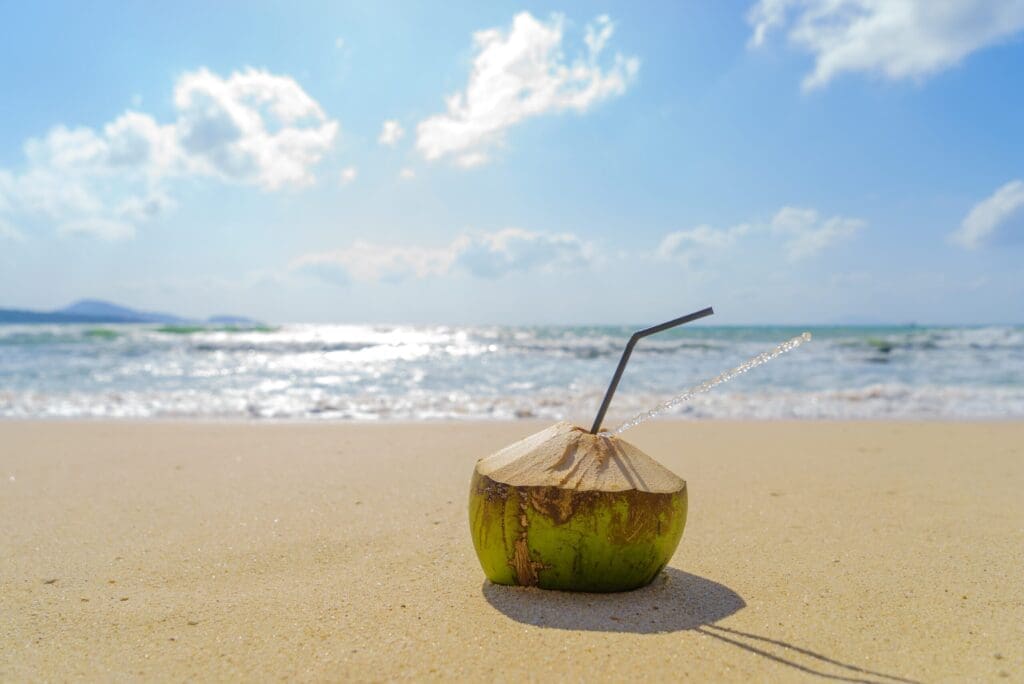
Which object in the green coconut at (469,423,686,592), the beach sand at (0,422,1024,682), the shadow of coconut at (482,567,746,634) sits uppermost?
the green coconut at (469,423,686,592)

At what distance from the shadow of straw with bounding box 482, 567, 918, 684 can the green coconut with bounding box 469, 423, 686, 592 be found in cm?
5

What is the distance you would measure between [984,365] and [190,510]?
1583cm

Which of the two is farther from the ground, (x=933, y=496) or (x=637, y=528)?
(x=637, y=528)

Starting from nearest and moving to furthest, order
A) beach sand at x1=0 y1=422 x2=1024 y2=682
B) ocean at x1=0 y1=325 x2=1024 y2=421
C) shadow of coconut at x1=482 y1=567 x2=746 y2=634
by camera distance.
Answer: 1. beach sand at x1=0 y1=422 x2=1024 y2=682
2. shadow of coconut at x1=482 y1=567 x2=746 y2=634
3. ocean at x1=0 y1=325 x2=1024 y2=421

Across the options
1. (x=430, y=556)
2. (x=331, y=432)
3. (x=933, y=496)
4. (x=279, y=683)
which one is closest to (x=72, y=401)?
(x=331, y=432)

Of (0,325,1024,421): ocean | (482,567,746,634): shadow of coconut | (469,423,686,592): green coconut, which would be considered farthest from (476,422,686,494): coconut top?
(0,325,1024,421): ocean

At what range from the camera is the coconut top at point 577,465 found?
223 centimetres

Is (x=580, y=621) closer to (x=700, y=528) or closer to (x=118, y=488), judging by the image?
(x=700, y=528)

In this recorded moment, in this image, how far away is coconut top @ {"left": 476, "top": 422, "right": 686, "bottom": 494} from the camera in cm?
223

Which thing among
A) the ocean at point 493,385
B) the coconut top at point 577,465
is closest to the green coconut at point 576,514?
the coconut top at point 577,465

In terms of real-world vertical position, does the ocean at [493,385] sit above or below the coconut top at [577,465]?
below

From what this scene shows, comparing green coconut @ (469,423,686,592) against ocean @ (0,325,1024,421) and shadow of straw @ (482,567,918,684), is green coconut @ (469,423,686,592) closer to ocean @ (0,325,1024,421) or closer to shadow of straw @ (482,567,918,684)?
shadow of straw @ (482,567,918,684)

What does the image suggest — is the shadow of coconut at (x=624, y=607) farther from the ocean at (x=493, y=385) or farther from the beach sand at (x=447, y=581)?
the ocean at (x=493, y=385)

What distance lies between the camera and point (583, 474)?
2.25 m
